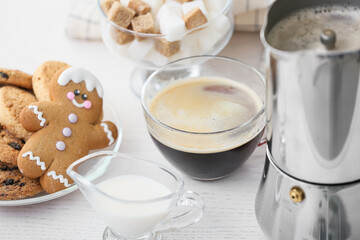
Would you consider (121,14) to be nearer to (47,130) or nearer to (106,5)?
(106,5)

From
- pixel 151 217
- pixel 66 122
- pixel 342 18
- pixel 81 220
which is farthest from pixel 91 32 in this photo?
pixel 342 18

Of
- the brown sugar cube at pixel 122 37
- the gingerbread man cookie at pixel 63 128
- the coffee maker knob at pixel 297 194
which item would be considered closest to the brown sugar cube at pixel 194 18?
the brown sugar cube at pixel 122 37

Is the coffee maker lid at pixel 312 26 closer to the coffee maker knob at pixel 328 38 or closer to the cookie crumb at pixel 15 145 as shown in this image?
the coffee maker knob at pixel 328 38

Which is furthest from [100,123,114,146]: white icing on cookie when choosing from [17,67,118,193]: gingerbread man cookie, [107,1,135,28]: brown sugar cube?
[107,1,135,28]: brown sugar cube

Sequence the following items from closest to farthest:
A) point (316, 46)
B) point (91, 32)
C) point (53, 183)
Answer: point (316, 46), point (53, 183), point (91, 32)

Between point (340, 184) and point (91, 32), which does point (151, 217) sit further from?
point (91, 32)

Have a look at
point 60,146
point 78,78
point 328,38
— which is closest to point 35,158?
point 60,146
